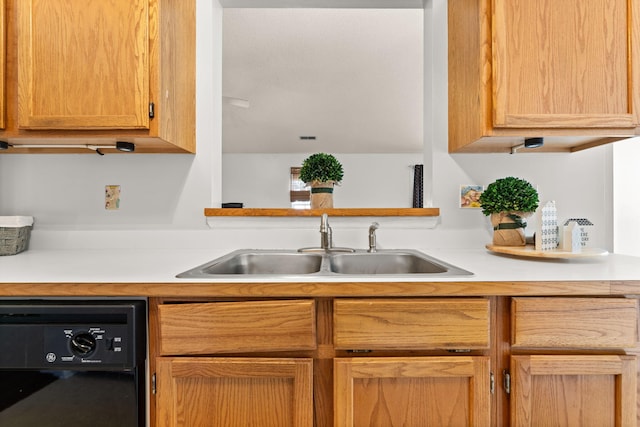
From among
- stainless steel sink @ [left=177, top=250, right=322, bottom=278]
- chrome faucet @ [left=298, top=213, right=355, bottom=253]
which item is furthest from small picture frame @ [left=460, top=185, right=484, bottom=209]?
stainless steel sink @ [left=177, top=250, right=322, bottom=278]

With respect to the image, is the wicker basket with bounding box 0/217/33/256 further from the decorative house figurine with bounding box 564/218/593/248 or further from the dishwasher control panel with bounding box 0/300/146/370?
the decorative house figurine with bounding box 564/218/593/248

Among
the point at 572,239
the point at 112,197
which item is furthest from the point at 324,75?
the point at 572,239

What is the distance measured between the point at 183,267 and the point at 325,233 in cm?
57

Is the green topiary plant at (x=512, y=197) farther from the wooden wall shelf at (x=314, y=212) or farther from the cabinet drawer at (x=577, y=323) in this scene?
the cabinet drawer at (x=577, y=323)

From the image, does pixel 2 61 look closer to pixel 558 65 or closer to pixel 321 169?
pixel 321 169

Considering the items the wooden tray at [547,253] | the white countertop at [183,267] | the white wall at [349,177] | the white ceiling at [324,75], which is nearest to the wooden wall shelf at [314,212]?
the white countertop at [183,267]

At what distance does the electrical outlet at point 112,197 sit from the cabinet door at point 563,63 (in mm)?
1538

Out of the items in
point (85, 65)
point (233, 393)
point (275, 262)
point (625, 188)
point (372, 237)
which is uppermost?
point (85, 65)

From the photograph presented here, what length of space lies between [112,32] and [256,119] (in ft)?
14.4

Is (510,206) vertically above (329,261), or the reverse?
(510,206)

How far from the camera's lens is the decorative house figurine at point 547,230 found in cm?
128

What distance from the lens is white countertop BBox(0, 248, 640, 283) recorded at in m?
0.91

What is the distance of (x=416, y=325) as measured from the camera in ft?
2.87

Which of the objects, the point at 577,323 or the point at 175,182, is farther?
the point at 175,182
